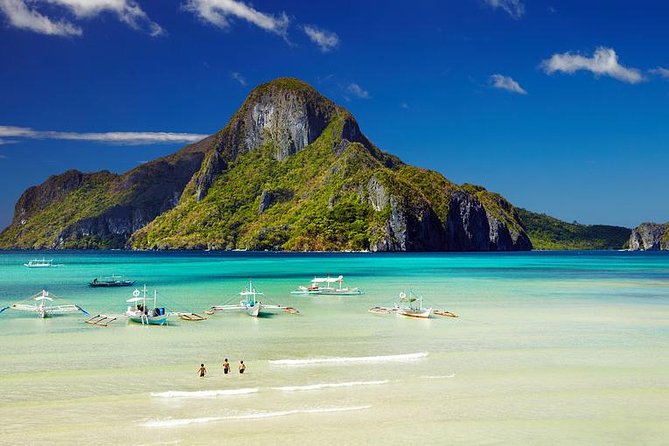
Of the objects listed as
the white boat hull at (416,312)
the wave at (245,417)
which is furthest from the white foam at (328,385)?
the white boat hull at (416,312)

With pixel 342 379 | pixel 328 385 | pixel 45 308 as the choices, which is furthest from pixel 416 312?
pixel 45 308

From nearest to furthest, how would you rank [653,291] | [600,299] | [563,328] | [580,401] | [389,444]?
[389,444]
[580,401]
[563,328]
[600,299]
[653,291]

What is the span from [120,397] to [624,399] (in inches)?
752

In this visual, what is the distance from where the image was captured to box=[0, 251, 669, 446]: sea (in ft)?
63.9

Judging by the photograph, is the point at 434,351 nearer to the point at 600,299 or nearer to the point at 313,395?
the point at 313,395

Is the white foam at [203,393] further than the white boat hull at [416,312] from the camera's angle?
No

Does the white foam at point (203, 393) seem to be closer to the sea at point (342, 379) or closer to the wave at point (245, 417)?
the sea at point (342, 379)

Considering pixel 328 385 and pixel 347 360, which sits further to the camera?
pixel 347 360

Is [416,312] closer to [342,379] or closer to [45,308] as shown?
[342,379]

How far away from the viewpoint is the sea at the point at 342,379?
19.5 metres

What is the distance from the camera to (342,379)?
1023 inches

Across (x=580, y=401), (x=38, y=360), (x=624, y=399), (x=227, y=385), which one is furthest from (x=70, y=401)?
(x=624, y=399)

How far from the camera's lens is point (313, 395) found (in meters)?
23.5

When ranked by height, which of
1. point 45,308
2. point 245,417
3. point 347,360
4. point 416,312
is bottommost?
point 245,417
